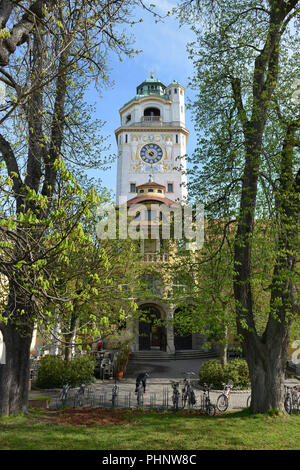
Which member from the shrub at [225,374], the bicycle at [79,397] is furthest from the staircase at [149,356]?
the bicycle at [79,397]

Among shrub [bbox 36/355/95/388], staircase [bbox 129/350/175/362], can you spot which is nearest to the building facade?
staircase [bbox 129/350/175/362]

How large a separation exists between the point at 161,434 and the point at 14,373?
439 cm

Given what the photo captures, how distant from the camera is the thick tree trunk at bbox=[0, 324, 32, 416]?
29.5 feet

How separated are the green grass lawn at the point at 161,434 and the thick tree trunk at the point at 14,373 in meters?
0.35

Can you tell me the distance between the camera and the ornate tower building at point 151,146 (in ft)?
148

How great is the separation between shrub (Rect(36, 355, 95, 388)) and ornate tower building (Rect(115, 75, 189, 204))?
28.5 metres

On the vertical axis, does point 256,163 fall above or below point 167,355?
above

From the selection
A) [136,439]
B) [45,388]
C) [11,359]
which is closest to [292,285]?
[136,439]

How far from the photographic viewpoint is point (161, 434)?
7.78 m

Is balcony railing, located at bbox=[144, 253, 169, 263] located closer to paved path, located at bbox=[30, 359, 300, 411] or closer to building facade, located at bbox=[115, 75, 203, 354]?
paved path, located at bbox=[30, 359, 300, 411]

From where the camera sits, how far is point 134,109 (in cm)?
4881

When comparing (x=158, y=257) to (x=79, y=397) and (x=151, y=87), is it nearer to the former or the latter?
(x=79, y=397)

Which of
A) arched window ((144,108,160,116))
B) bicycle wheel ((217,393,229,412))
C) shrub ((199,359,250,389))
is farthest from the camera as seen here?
arched window ((144,108,160,116))

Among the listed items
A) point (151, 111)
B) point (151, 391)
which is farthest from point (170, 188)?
point (151, 391)
